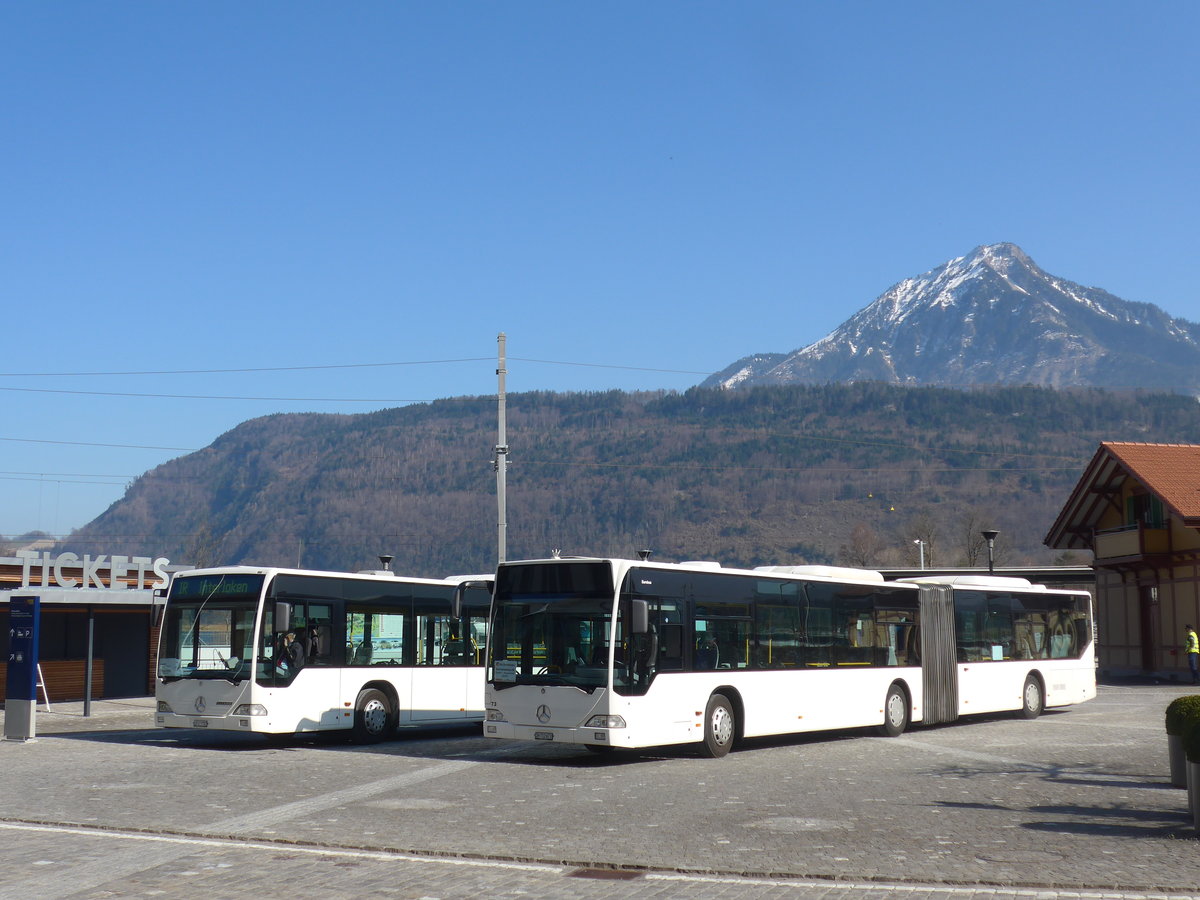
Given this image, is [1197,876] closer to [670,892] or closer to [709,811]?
[670,892]

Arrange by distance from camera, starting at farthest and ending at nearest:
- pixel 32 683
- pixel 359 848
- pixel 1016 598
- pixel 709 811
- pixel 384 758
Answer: pixel 1016 598
pixel 32 683
pixel 384 758
pixel 709 811
pixel 359 848

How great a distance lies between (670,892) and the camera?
29.0ft

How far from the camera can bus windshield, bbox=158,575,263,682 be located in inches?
769

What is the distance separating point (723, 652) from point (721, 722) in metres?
0.98

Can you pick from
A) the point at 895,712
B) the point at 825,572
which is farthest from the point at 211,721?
the point at 895,712

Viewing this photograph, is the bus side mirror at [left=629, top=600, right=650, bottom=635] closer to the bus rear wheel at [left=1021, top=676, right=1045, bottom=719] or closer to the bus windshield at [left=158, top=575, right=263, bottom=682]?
the bus windshield at [left=158, top=575, right=263, bottom=682]

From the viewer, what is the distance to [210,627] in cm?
1980

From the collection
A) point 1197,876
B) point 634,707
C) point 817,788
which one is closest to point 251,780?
point 634,707

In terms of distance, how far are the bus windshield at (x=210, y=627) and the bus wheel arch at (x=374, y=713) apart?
2.32 m

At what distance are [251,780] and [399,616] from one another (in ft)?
22.5

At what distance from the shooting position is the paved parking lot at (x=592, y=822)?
9.22 meters

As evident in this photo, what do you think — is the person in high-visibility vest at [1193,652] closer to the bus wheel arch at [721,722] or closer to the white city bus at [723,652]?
the white city bus at [723,652]

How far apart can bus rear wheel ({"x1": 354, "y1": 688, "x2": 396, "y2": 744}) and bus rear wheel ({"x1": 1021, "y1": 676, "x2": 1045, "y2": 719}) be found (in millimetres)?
12880

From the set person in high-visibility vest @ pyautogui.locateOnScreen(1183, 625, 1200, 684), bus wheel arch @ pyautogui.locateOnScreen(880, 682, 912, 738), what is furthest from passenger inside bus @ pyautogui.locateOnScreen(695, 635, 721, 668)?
→ person in high-visibility vest @ pyautogui.locateOnScreen(1183, 625, 1200, 684)
